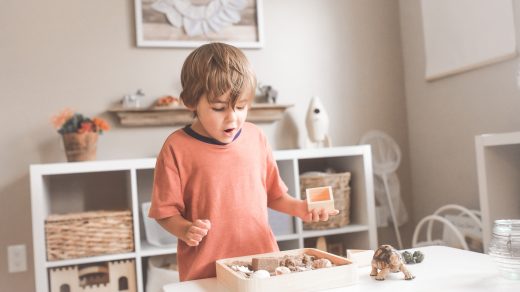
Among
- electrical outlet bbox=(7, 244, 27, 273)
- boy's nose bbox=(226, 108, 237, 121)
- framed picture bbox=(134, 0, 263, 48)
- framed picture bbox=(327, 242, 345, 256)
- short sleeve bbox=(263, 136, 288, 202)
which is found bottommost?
framed picture bbox=(327, 242, 345, 256)

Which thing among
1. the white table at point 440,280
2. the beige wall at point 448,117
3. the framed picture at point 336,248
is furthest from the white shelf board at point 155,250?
the beige wall at point 448,117

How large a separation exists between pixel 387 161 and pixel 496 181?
96 centimetres

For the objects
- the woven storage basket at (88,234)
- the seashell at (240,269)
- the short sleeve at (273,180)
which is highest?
the short sleeve at (273,180)

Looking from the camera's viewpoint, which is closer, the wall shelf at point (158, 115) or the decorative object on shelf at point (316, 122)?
the wall shelf at point (158, 115)

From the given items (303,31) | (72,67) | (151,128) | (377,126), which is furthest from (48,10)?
(377,126)

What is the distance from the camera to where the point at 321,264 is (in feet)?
2.79

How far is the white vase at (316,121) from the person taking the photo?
2.37 m

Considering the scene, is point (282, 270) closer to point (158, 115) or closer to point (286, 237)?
point (286, 237)

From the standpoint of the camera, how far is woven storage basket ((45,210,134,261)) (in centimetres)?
188

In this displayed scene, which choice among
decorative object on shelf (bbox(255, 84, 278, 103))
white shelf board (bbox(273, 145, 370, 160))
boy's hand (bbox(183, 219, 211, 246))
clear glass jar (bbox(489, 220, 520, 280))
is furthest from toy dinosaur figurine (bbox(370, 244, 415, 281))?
decorative object on shelf (bbox(255, 84, 278, 103))

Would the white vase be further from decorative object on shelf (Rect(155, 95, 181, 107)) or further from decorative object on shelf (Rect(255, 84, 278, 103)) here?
decorative object on shelf (Rect(155, 95, 181, 107))

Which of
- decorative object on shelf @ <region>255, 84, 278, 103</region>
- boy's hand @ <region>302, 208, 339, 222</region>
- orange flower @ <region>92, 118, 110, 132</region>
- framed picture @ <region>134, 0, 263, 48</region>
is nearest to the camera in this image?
boy's hand @ <region>302, 208, 339, 222</region>

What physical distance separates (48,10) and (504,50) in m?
2.01

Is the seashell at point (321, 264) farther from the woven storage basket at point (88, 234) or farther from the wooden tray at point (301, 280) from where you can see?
the woven storage basket at point (88, 234)
